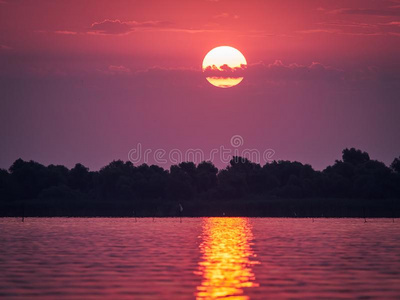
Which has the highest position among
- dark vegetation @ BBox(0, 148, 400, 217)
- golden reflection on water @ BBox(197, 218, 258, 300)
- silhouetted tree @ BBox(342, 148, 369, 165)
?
silhouetted tree @ BBox(342, 148, 369, 165)

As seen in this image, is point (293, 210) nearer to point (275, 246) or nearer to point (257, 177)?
point (257, 177)

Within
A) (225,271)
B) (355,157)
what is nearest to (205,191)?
(355,157)

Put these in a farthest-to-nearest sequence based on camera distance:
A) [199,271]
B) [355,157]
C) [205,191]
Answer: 1. [355,157]
2. [205,191]
3. [199,271]

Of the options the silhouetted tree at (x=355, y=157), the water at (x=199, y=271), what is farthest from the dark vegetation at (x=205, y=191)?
the water at (x=199, y=271)

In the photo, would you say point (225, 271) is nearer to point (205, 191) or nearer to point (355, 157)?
point (205, 191)

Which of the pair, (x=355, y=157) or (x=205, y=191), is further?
(x=355, y=157)

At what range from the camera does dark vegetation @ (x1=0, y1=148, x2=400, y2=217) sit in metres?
137

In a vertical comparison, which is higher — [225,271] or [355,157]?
[355,157]

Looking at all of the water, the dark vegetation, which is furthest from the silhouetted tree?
the water

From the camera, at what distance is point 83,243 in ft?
172

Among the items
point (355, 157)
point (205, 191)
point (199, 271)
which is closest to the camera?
point (199, 271)

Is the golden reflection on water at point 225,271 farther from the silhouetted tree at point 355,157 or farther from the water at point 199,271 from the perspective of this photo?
the silhouetted tree at point 355,157

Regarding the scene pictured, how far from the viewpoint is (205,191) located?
611ft

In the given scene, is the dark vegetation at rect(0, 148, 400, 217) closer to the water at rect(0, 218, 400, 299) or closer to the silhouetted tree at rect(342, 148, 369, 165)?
the silhouetted tree at rect(342, 148, 369, 165)
